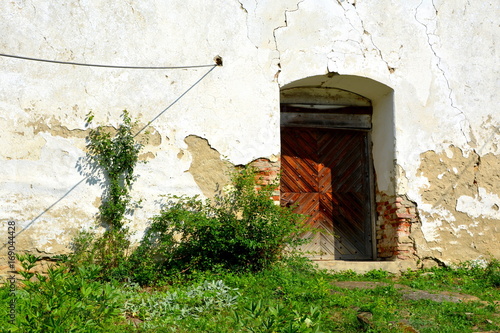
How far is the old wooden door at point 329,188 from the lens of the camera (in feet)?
22.9

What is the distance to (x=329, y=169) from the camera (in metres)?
7.12

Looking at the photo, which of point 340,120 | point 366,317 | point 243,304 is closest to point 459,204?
point 340,120

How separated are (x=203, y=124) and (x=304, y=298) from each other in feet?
8.45

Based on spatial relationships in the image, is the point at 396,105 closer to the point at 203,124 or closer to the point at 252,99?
the point at 252,99

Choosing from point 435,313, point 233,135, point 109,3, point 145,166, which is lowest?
point 435,313

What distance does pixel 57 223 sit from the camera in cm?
564

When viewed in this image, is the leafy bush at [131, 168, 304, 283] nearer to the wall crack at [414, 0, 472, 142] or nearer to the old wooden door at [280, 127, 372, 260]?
the old wooden door at [280, 127, 372, 260]

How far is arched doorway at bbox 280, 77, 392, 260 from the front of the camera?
698 cm

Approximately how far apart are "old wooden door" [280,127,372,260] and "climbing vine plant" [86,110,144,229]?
2154mm

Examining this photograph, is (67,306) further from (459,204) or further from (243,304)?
(459,204)

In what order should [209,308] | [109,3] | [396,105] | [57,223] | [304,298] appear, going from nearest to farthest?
[209,308], [304,298], [57,223], [109,3], [396,105]

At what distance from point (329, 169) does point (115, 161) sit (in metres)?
2.99

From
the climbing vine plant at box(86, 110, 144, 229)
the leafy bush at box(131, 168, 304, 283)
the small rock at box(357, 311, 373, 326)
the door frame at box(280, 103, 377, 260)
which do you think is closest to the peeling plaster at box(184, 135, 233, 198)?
the leafy bush at box(131, 168, 304, 283)

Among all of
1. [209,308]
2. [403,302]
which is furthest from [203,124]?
[403,302]
